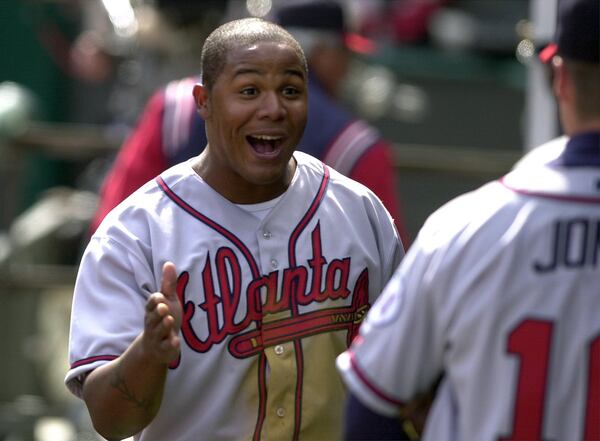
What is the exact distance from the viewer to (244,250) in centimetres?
340

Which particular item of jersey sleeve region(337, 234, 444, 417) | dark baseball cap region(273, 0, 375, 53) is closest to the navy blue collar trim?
jersey sleeve region(337, 234, 444, 417)

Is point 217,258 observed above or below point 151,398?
above

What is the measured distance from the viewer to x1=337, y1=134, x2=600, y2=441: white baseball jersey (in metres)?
2.70

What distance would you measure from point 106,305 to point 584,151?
1.20 metres

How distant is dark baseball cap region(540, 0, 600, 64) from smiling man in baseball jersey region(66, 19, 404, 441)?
799 millimetres

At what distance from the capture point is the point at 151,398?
10.3 feet

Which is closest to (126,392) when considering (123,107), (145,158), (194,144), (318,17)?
(194,144)

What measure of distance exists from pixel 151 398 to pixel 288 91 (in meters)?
0.85

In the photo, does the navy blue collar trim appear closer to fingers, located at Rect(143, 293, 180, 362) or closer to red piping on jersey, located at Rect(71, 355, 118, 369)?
fingers, located at Rect(143, 293, 180, 362)

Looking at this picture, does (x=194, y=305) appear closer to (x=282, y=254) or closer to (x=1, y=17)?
(x=282, y=254)

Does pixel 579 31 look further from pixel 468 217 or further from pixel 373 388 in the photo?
pixel 373 388

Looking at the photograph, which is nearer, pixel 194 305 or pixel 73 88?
pixel 194 305

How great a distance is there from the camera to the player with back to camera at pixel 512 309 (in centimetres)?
270

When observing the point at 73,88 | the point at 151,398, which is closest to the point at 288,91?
the point at 151,398
